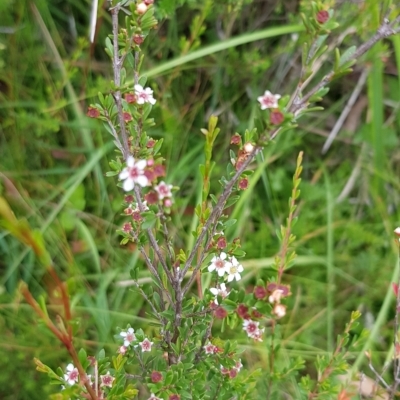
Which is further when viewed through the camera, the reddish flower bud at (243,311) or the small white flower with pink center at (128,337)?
the small white flower with pink center at (128,337)

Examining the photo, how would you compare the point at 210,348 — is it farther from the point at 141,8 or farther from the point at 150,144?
the point at 141,8

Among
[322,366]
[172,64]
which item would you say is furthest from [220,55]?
[322,366]

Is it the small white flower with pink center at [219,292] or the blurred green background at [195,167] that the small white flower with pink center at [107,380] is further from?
the blurred green background at [195,167]

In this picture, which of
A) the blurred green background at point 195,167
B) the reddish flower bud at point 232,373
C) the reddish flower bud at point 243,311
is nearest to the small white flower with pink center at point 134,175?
the reddish flower bud at point 243,311

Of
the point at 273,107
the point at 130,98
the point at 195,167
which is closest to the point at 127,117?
the point at 130,98

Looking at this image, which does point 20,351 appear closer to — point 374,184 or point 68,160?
point 68,160

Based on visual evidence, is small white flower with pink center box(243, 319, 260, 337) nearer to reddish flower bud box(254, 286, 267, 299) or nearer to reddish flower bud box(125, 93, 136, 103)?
→ reddish flower bud box(254, 286, 267, 299)
